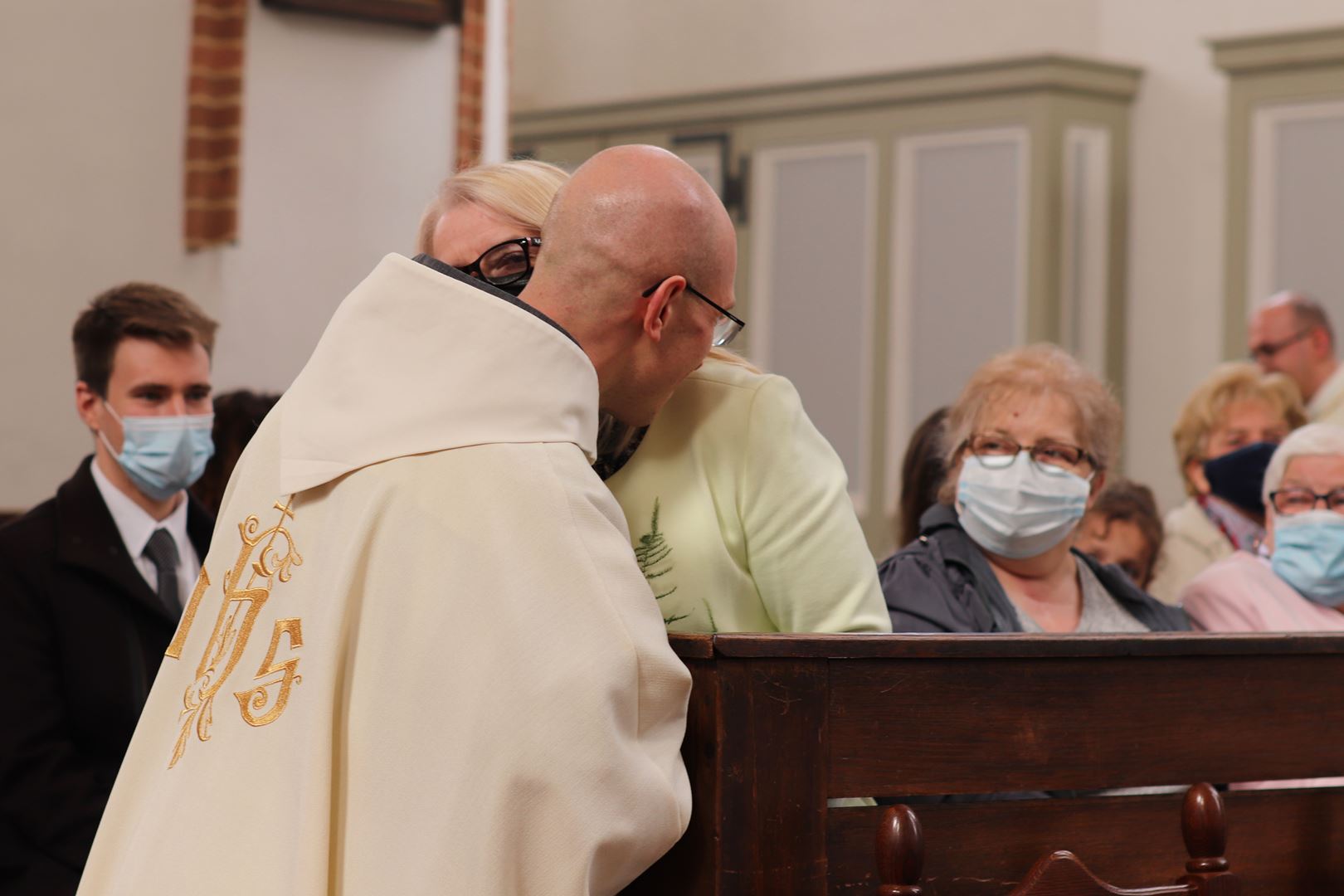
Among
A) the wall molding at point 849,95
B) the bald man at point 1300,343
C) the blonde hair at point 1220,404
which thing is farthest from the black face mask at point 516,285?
the wall molding at point 849,95

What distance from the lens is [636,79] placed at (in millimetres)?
11695

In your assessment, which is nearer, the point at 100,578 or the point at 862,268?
the point at 100,578

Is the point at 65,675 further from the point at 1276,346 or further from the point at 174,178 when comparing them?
the point at 1276,346

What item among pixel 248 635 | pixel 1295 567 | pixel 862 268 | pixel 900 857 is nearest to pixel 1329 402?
pixel 1295 567

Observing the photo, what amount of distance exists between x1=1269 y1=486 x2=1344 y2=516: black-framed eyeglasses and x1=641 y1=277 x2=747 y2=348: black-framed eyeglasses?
1719mm

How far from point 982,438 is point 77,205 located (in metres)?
4.12

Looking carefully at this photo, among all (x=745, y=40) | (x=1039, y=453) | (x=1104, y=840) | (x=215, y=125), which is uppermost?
(x=745, y=40)

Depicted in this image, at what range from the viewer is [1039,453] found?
3.05 meters

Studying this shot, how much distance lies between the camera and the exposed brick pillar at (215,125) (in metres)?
6.20

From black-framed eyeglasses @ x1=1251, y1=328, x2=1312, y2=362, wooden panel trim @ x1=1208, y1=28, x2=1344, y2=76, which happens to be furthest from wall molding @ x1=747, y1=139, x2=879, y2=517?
black-framed eyeglasses @ x1=1251, y1=328, x2=1312, y2=362

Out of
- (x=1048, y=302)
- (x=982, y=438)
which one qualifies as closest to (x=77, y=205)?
(x=982, y=438)

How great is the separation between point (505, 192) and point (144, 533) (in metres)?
1.53

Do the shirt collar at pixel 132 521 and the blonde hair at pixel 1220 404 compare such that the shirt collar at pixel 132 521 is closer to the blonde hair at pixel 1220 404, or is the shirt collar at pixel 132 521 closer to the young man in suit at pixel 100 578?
the young man in suit at pixel 100 578

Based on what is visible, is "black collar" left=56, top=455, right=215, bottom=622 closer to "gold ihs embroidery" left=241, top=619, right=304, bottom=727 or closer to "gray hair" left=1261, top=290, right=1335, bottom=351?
"gold ihs embroidery" left=241, top=619, right=304, bottom=727
